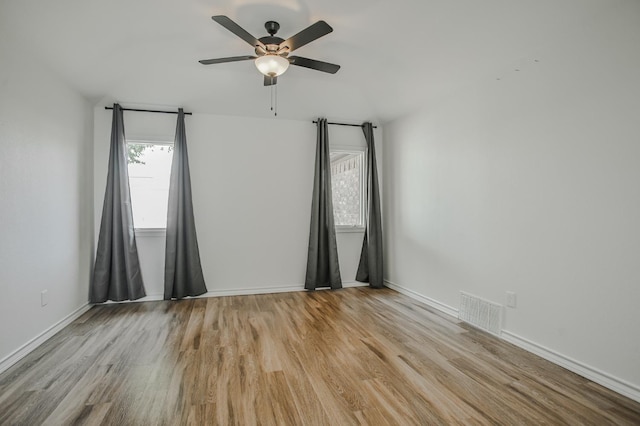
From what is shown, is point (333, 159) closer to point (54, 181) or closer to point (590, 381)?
point (54, 181)

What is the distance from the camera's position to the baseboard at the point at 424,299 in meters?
3.51

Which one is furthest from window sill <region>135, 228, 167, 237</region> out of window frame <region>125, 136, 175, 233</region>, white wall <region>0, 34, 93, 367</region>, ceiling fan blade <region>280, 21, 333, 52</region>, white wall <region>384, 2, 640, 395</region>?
white wall <region>384, 2, 640, 395</region>

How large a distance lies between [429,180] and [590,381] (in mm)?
2392

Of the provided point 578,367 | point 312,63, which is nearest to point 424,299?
point 578,367

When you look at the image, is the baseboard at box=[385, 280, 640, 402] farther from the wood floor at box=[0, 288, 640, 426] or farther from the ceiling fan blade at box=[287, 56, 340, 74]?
the ceiling fan blade at box=[287, 56, 340, 74]

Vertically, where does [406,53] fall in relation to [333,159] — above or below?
above

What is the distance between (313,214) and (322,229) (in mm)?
255

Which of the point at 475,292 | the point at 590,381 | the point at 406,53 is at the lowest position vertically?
the point at 590,381

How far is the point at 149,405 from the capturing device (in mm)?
1846

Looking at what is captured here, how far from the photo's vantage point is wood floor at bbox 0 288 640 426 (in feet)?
5.79

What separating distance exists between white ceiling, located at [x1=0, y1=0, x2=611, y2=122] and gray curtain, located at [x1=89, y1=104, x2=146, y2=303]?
68 cm

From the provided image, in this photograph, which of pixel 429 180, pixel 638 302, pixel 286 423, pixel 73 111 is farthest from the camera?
pixel 429 180

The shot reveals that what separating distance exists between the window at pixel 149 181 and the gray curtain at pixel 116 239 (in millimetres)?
209

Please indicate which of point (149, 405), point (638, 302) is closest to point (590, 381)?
point (638, 302)
